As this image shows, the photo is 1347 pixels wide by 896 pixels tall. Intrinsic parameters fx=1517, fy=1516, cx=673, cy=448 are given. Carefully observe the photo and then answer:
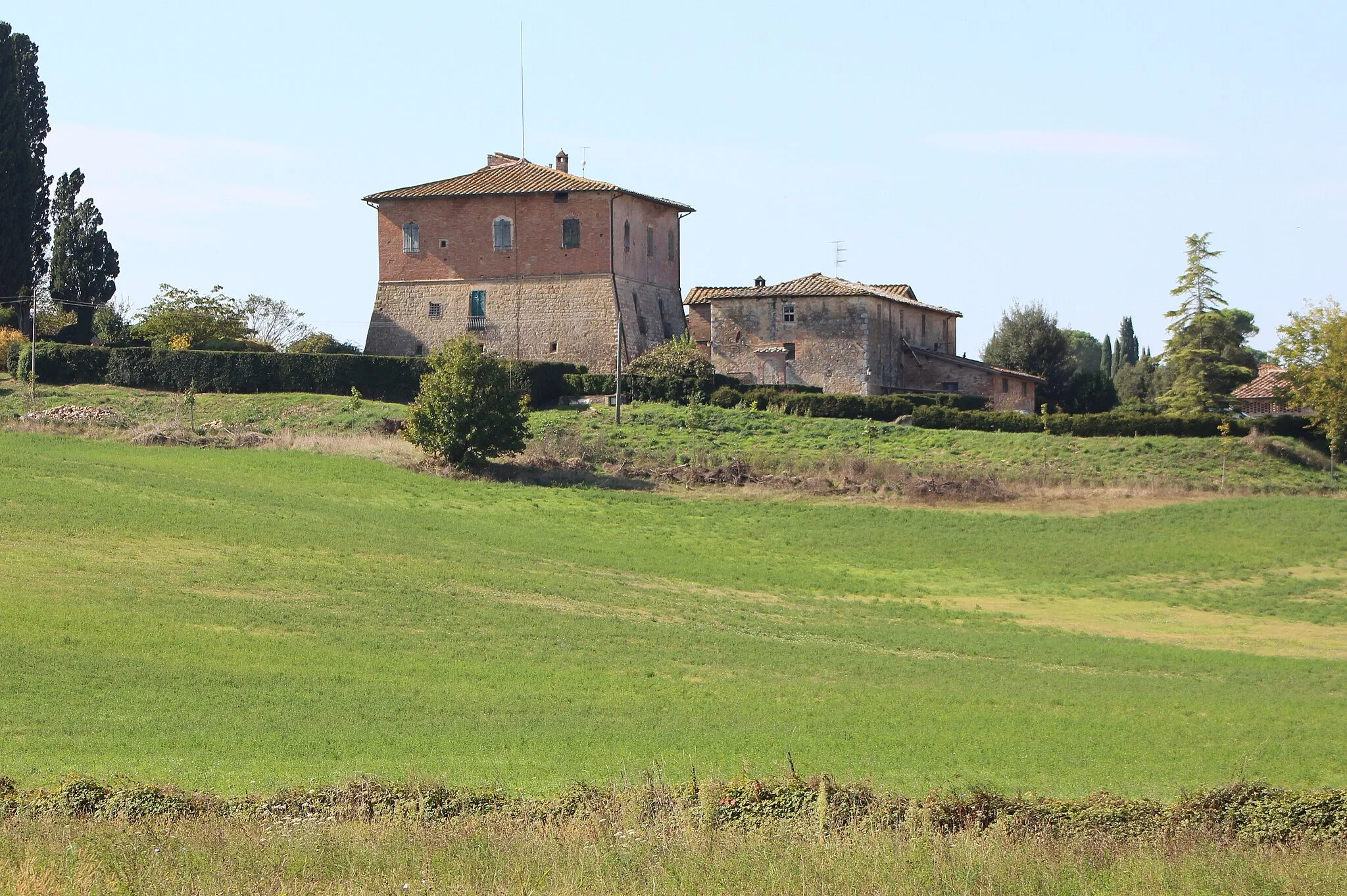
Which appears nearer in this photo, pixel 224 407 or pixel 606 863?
pixel 606 863

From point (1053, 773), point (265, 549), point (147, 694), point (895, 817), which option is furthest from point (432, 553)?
point (895, 817)

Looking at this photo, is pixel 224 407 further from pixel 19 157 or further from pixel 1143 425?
pixel 1143 425

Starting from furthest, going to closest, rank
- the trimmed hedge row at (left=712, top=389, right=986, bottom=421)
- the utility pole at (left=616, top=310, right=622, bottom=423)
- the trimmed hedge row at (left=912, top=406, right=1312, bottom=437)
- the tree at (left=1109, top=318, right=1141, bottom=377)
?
the tree at (left=1109, top=318, right=1141, bottom=377) → the trimmed hedge row at (left=712, top=389, right=986, bottom=421) → the utility pole at (left=616, top=310, right=622, bottom=423) → the trimmed hedge row at (left=912, top=406, right=1312, bottom=437)

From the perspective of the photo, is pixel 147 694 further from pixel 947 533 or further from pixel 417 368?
pixel 417 368

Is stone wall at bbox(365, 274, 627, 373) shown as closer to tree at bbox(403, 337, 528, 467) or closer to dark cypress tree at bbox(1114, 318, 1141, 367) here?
tree at bbox(403, 337, 528, 467)

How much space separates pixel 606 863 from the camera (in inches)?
417

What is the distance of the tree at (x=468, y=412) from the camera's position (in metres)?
47.2

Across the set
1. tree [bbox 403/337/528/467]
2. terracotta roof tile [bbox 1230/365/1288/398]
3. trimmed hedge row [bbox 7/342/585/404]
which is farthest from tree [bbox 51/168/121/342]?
terracotta roof tile [bbox 1230/365/1288/398]

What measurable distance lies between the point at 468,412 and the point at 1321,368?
1177 inches

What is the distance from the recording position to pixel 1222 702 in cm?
2300

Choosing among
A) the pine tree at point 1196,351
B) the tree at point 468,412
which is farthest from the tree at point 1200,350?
the tree at point 468,412

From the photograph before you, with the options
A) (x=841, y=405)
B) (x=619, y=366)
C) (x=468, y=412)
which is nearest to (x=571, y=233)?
(x=619, y=366)

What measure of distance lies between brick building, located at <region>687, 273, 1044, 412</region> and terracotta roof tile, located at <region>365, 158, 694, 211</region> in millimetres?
6596

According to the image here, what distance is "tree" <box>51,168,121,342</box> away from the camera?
256 ft
